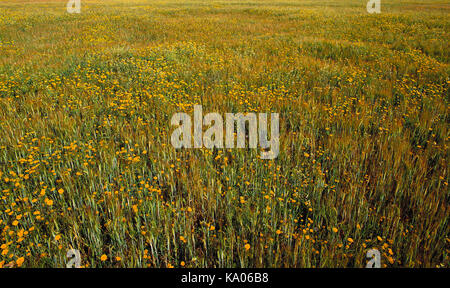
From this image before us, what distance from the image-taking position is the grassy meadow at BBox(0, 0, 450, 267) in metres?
2.06

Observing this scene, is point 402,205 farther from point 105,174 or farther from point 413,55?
point 413,55

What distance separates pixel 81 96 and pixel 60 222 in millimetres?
3380

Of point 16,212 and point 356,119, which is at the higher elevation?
point 356,119

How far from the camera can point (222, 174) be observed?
292 centimetres

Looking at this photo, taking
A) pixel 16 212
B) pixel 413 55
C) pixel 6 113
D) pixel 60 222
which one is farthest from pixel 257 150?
pixel 413 55

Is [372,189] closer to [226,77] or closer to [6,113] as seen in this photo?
[226,77]

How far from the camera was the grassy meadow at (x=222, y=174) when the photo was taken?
2061mm

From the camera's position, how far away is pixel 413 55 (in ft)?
26.9

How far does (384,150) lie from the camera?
3.18 m

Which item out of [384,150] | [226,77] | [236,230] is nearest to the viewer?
[236,230]

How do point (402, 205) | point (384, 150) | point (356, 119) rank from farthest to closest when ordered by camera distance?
point (356, 119) < point (384, 150) < point (402, 205)

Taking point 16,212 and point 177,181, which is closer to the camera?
point 16,212
